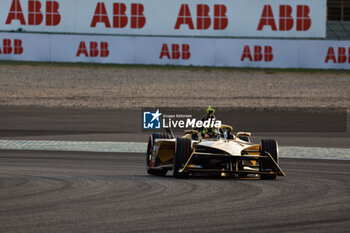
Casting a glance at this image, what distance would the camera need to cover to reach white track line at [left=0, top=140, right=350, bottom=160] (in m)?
18.7

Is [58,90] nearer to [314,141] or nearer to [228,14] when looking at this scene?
[228,14]

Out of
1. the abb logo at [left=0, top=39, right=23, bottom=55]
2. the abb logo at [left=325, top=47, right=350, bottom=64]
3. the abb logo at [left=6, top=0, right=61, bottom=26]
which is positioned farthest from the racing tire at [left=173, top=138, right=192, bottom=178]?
the abb logo at [left=6, top=0, right=61, bottom=26]

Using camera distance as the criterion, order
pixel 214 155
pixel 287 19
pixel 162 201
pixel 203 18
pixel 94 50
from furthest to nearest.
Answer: pixel 287 19, pixel 203 18, pixel 94 50, pixel 214 155, pixel 162 201

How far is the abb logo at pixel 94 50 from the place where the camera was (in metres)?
38.9

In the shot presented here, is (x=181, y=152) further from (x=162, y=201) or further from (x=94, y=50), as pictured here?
(x=94, y=50)

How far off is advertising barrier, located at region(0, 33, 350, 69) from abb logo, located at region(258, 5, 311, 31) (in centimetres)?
254

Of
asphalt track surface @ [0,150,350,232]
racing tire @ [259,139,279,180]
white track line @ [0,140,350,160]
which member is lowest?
asphalt track surface @ [0,150,350,232]

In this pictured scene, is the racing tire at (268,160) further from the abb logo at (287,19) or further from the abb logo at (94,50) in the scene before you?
the abb logo at (287,19)

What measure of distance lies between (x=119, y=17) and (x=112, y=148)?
71.9ft

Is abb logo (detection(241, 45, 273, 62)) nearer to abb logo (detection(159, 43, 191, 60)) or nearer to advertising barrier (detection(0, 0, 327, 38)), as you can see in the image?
advertising barrier (detection(0, 0, 327, 38))

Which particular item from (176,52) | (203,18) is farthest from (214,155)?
(203,18)

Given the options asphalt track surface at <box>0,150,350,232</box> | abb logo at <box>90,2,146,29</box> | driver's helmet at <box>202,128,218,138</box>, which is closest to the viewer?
asphalt track surface at <box>0,150,350,232</box>

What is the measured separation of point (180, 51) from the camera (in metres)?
39.3

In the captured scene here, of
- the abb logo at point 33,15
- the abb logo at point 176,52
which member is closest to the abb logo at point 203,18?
the abb logo at point 176,52
